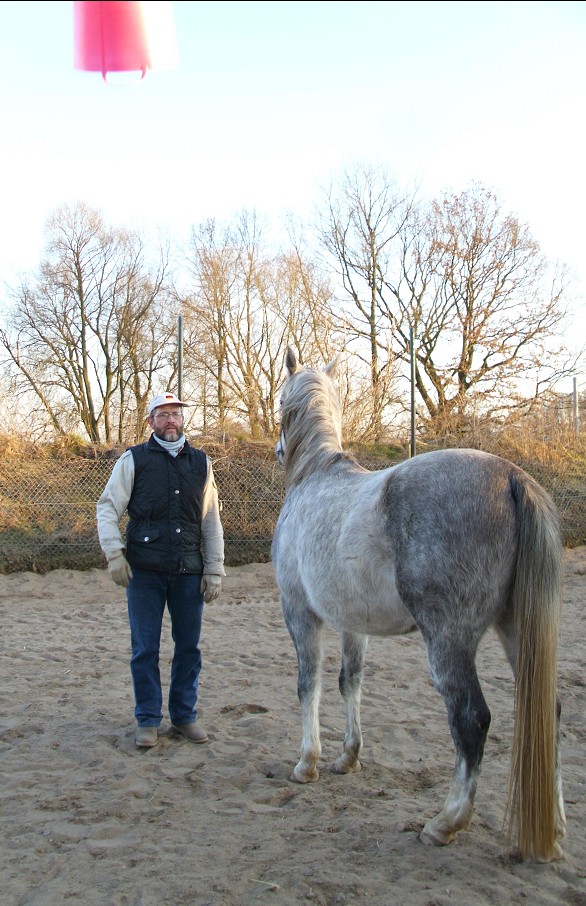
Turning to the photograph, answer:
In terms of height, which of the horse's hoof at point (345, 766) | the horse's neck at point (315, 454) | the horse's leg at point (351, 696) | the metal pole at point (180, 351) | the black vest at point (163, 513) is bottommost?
the horse's hoof at point (345, 766)

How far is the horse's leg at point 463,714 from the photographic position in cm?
280

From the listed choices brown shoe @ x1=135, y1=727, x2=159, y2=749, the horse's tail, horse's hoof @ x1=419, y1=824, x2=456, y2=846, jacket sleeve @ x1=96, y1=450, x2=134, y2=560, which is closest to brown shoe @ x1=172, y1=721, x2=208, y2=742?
brown shoe @ x1=135, y1=727, x2=159, y2=749

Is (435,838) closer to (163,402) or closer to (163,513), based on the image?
(163,513)

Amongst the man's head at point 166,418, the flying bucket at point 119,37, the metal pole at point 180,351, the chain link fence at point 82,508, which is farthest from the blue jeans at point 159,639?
the chain link fence at point 82,508

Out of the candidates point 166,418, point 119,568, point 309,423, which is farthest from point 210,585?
point 309,423

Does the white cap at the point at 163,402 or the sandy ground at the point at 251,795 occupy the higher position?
the white cap at the point at 163,402

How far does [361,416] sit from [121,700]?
8.99m

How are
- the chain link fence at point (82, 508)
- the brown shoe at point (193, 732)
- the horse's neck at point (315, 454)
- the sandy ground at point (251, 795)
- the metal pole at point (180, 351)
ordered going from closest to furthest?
the sandy ground at point (251, 795) < the horse's neck at point (315, 454) < the brown shoe at point (193, 732) < the metal pole at point (180, 351) < the chain link fence at point (82, 508)

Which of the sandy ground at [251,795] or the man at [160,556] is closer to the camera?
the sandy ground at [251,795]

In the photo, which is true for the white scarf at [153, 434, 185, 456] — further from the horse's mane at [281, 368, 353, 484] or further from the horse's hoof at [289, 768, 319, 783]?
the horse's hoof at [289, 768, 319, 783]

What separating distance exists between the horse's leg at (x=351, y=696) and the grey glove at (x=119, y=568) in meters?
1.33

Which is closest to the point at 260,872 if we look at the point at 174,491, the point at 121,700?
the point at 174,491

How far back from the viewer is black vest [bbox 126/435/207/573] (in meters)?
4.38

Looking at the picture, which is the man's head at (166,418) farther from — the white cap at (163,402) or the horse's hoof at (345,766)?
the horse's hoof at (345,766)
